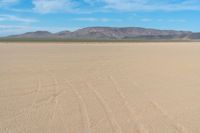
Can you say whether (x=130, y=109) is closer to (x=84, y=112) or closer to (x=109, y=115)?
(x=109, y=115)

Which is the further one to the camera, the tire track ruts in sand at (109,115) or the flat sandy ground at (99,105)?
the flat sandy ground at (99,105)

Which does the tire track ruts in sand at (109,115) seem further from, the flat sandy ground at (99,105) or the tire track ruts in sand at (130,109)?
the tire track ruts in sand at (130,109)

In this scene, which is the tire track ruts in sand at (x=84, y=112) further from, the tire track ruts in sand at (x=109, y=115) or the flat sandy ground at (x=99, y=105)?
the tire track ruts in sand at (x=109, y=115)

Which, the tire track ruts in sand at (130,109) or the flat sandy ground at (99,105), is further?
the flat sandy ground at (99,105)

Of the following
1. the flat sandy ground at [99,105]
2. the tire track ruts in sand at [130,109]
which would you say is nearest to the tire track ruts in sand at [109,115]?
the flat sandy ground at [99,105]

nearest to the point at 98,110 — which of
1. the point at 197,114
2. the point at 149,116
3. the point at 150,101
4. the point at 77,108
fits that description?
the point at 77,108

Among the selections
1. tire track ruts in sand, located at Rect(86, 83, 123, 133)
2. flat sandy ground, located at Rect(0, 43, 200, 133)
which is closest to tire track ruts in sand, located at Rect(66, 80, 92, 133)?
flat sandy ground, located at Rect(0, 43, 200, 133)

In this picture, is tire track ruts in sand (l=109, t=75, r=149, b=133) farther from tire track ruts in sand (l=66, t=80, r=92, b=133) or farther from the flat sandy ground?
tire track ruts in sand (l=66, t=80, r=92, b=133)

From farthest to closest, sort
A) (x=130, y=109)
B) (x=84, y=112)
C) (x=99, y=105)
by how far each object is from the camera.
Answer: (x=99, y=105) → (x=130, y=109) → (x=84, y=112)

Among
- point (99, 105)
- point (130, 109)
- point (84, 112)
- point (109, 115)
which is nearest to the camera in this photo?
point (109, 115)

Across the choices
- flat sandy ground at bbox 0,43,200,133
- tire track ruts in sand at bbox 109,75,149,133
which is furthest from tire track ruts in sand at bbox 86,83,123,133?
tire track ruts in sand at bbox 109,75,149,133

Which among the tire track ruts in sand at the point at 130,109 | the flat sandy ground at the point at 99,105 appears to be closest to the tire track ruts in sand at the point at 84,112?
the flat sandy ground at the point at 99,105

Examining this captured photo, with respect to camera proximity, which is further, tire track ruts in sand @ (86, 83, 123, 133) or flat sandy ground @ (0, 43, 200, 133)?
flat sandy ground @ (0, 43, 200, 133)

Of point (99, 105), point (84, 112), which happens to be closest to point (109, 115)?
point (84, 112)
